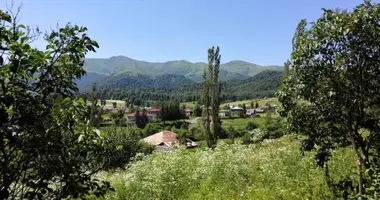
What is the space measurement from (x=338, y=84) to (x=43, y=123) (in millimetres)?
4167

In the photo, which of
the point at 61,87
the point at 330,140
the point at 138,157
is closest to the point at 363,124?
the point at 330,140

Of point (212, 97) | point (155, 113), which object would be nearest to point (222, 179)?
point (212, 97)

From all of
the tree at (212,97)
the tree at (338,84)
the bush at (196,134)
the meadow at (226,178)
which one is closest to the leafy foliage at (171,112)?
the bush at (196,134)

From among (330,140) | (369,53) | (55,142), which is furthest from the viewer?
(330,140)

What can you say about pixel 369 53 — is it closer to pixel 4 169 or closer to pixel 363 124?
pixel 363 124

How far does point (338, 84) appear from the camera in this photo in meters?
4.65

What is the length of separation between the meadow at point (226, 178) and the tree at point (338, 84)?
1.90m

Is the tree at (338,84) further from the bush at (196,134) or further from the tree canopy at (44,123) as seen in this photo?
the bush at (196,134)

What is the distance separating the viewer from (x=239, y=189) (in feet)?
25.0

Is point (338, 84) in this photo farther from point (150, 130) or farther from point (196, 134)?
point (150, 130)

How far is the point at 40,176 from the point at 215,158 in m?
7.36

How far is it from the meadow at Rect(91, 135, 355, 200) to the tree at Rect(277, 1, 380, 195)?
1895 mm

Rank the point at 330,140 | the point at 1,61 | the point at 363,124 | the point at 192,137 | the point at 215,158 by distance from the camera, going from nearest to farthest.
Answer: the point at 1,61, the point at 363,124, the point at 330,140, the point at 215,158, the point at 192,137

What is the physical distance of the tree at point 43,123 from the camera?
5.86 ft
